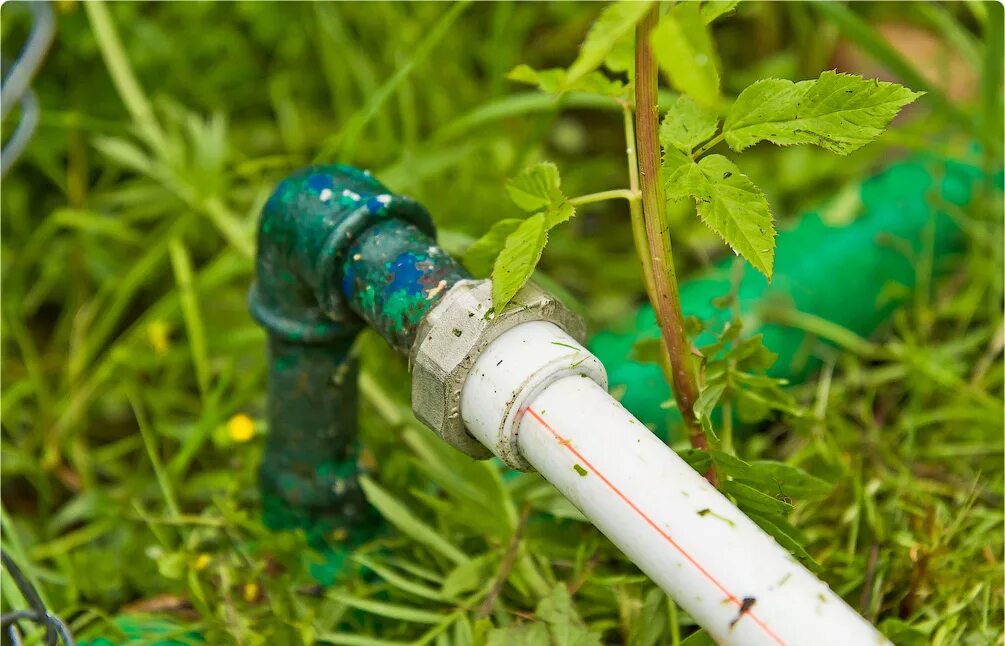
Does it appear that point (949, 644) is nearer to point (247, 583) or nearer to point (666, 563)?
point (666, 563)

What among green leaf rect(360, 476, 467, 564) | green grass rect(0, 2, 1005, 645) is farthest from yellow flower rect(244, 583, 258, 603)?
green leaf rect(360, 476, 467, 564)

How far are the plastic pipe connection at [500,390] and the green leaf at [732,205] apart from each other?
151mm

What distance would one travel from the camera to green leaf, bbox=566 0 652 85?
615mm

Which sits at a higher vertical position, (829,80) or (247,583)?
(829,80)

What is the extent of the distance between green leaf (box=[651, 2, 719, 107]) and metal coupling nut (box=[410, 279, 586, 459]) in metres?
0.26

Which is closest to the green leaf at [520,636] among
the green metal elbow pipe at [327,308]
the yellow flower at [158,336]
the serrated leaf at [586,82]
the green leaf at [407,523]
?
the green leaf at [407,523]

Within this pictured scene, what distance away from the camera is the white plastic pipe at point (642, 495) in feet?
2.28

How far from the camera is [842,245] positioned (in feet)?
4.71

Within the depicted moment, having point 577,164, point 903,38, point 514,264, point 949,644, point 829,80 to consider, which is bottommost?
point 949,644

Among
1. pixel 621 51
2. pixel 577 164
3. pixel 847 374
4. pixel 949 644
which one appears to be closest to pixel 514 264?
pixel 621 51

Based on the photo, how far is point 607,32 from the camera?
0.62 meters

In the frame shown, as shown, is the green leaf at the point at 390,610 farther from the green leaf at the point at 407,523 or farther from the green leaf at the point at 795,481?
the green leaf at the point at 795,481

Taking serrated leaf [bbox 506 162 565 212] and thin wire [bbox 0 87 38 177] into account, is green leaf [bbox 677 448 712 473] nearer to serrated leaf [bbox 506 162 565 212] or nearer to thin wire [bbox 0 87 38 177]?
serrated leaf [bbox 506 162 565 212]

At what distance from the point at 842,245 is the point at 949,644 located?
62cm
